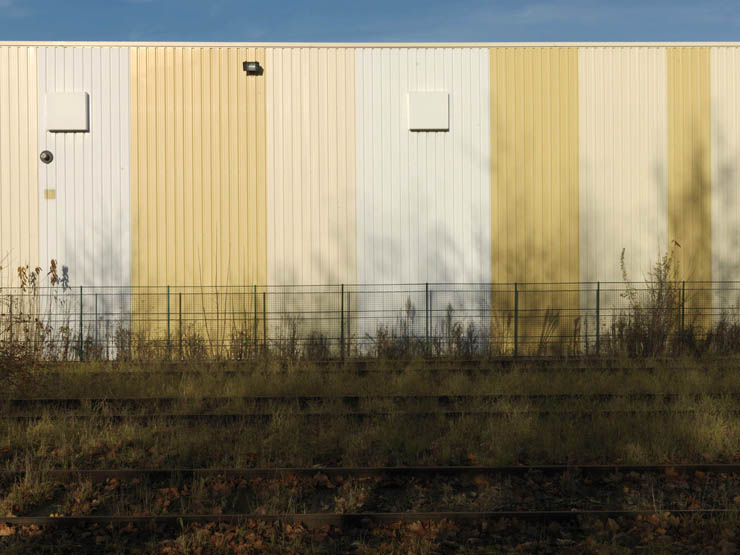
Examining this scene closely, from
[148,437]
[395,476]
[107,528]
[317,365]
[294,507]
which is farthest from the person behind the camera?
[317,365]

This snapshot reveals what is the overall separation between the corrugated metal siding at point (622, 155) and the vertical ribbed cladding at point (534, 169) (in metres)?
0.35

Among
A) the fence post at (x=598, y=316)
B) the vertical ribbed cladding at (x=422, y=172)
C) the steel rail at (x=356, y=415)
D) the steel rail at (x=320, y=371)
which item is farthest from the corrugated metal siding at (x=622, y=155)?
the steel rail at (x=356, y=415)

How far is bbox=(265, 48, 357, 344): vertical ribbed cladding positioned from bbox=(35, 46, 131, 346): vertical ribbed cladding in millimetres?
3859

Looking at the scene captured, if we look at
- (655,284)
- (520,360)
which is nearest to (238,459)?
(520,360)

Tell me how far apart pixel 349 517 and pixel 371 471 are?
1.32 metres

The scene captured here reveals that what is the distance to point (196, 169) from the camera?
17375 mm

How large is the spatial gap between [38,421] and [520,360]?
990 centimetres

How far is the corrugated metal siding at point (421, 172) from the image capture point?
17.4 metres

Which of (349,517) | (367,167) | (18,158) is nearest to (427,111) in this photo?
(367,167)

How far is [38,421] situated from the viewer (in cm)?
985

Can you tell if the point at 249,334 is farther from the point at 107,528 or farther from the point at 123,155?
the point at 107,528

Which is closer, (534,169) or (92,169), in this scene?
(92,169)

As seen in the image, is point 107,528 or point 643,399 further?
point 643,399

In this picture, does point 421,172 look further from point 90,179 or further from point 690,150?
point 90,179
